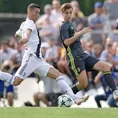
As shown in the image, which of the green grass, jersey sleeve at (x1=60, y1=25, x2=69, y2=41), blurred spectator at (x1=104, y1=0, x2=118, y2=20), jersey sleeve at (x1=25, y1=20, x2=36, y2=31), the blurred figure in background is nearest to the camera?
the green grass

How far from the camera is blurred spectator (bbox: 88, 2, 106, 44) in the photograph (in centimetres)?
2327

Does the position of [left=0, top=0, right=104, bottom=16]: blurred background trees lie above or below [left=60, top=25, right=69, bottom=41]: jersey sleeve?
above

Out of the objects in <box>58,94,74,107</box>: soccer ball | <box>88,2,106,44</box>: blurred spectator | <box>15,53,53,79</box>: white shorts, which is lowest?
<box>58,94,74,107</box>: soccer ball

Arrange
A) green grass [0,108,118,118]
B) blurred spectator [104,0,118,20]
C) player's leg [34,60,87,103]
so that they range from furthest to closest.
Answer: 1. blurred spectator [104,0,118,20]
2. player's leg [34,60,87,103]
3. green grass [0,108,118,118]

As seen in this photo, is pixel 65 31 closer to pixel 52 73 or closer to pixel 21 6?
pixel 52 73

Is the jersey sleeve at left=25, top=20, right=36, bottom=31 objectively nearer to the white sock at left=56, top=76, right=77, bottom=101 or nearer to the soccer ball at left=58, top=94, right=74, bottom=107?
the white sock at left=56, top=76, right=77, bottom=101

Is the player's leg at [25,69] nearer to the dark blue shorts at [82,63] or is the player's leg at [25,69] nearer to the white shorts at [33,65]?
the white shorts at [33,65]

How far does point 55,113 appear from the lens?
12.5m

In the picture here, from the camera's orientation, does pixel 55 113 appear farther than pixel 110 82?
No

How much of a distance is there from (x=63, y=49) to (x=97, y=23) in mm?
2273

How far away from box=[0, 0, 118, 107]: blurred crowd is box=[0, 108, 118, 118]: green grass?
5916 mm

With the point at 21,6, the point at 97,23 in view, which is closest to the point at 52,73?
the point at 97,23

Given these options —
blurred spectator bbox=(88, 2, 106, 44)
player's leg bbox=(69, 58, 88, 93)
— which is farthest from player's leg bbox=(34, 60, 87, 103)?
blurred spectator bbox=(88, 2, 106, 44)

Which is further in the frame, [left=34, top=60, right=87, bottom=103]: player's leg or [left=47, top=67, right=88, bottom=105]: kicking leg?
[left=34, top=60, right=87, bottom=103]: player's leg
